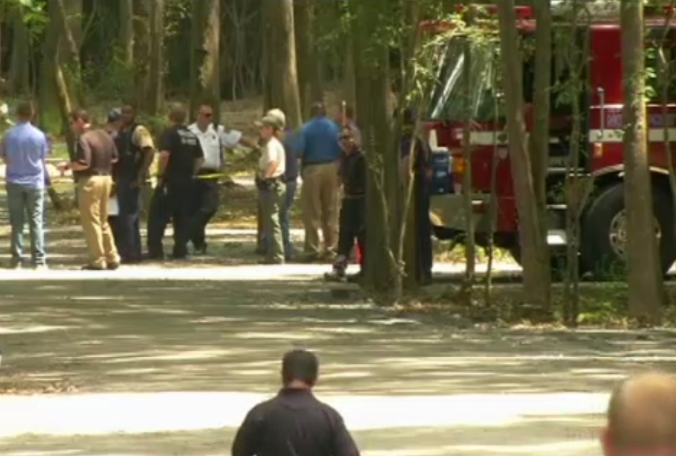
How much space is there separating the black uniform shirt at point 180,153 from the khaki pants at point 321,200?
1.44m

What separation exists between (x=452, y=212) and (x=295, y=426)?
15.1 m

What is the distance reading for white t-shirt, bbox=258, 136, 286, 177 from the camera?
24972mm

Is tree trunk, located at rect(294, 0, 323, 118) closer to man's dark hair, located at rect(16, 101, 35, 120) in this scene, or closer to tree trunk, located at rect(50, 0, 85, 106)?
tree trunk, located at rect(50, 0, 85, 106)

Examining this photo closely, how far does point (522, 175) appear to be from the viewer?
18.8 metres

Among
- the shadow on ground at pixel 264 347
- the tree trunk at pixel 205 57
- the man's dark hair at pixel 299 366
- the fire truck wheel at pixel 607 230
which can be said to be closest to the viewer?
the man's dark hair at pixel 299 366

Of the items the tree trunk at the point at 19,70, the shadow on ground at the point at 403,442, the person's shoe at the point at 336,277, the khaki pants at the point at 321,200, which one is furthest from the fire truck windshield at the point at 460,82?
the tree trunk at the point at 19,70

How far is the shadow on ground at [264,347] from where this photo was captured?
13.9 m

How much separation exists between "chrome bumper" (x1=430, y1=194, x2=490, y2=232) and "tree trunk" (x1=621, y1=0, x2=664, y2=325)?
3735 mm

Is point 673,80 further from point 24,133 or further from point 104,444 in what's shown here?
point 104,444

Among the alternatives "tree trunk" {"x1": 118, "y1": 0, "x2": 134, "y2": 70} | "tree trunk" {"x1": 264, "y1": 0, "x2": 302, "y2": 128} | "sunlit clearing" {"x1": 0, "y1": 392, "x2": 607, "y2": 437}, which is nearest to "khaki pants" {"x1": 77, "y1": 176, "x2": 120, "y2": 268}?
"tree trunk" {"x1": 264, "y1": 0, "x2": 302, "y2": 128}

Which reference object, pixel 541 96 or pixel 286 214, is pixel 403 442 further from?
pixel 286 214

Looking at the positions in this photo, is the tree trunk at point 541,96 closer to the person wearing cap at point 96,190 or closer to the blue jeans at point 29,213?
the person wearing cap at point 96,190

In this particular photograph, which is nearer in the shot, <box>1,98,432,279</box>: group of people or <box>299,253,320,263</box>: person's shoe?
<box>1,98,432,279</box>: group of people

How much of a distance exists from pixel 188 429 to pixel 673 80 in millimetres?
10459
